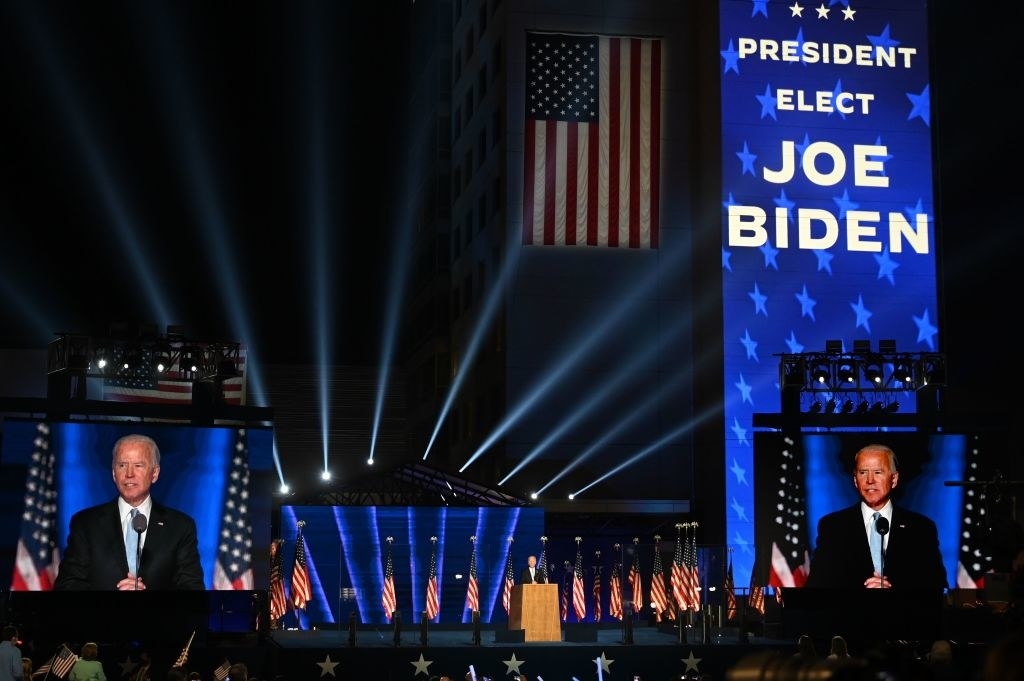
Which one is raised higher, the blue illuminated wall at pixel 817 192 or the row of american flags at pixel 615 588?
the blue illuminated wall at pixel 817 192

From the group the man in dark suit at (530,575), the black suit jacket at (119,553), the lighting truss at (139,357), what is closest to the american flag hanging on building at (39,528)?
the black suit jacket at (119,553)

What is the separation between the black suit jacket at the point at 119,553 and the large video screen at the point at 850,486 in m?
13.8

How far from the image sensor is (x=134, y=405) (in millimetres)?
30594

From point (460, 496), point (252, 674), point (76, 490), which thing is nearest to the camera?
point (252, 674)

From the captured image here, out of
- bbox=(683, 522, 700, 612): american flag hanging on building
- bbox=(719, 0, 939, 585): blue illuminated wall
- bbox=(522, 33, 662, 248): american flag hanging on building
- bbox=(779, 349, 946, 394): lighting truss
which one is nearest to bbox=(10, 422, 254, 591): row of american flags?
bbox=(683, 522, 700, 612): american flag hanging on building

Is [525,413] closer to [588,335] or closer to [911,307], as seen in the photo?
[588,335]

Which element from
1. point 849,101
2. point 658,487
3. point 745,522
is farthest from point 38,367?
point 849,101

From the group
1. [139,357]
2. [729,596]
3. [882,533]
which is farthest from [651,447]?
[139,357]

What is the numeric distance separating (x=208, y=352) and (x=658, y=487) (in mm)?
19120

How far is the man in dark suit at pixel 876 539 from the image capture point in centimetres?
3291

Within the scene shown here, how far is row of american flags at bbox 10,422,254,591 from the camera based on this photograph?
28.8 meters

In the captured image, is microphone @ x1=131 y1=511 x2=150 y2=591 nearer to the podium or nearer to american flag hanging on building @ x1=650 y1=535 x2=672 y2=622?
the podium

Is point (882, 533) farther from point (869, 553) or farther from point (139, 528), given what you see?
point (139, 528)

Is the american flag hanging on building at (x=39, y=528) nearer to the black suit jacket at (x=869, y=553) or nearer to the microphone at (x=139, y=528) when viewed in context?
the microphone at (x=139, y=528)
